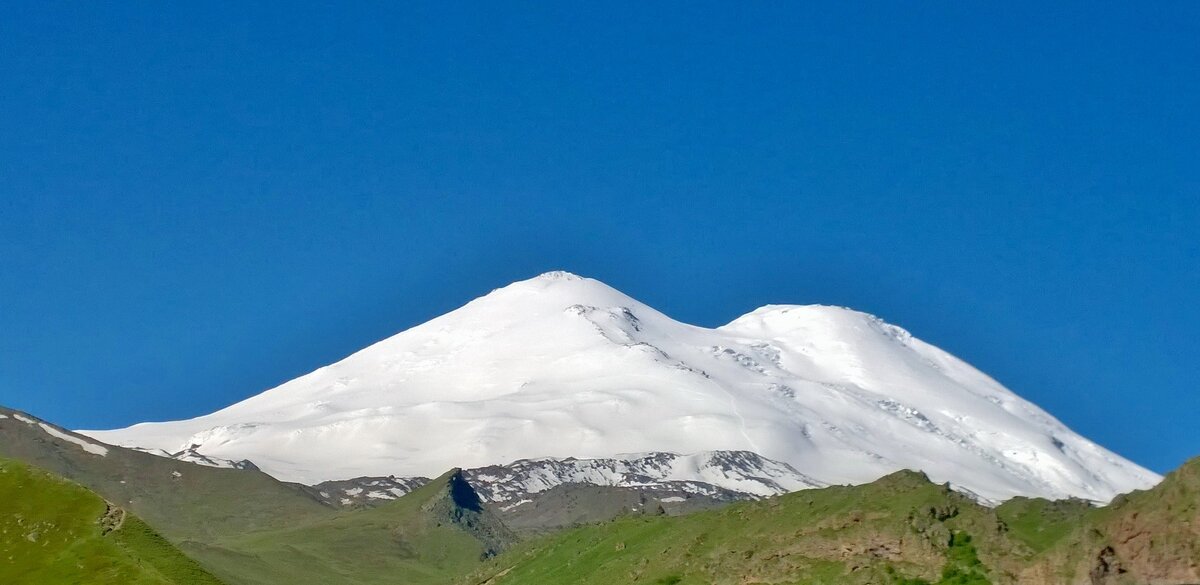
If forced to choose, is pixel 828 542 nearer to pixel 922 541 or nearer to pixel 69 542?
Answer: pixel 922 541

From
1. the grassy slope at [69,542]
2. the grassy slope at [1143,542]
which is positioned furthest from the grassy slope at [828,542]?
the grassy slope at [69,542]

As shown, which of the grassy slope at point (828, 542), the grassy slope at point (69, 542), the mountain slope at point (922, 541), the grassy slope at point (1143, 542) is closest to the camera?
the grassy slope at point (1143, 542)

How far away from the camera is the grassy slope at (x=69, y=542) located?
65625 millimetres

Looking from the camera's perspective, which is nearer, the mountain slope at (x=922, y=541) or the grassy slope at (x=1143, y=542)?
the grassy slope at (x=1143, y=542)

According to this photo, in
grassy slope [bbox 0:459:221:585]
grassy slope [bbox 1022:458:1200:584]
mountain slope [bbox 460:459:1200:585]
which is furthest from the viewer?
grassy slope [bbox 0:459:221:585]

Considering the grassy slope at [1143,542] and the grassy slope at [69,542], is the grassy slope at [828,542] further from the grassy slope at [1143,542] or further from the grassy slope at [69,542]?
the grassy slope at [69,542]

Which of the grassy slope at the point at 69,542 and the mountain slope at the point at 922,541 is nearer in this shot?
the mountain slope at the point at 922,541

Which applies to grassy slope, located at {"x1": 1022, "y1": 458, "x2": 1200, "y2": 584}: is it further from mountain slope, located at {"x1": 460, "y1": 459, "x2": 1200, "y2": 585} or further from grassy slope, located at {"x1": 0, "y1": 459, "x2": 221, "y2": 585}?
grassy slope, located at {"x1": 0, "y1": 459, "x2": 221, "y2": 585}

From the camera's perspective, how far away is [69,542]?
68.6m

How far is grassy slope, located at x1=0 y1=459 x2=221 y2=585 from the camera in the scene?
65.6 metres

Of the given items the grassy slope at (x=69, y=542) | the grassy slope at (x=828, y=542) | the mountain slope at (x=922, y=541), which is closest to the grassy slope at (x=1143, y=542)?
the mountain slope at (x=922, y=541)

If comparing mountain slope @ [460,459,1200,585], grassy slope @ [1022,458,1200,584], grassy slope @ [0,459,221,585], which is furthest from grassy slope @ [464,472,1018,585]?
grassy slope @ [0,459,221,585]

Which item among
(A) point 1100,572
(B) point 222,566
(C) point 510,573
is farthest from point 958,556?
(B) point 222,566

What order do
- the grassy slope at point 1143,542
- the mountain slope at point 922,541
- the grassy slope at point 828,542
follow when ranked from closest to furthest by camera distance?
the grassy slope at point 1143,542 < the mountain slope at point 922,541 < the grassy slope at point 828,542
